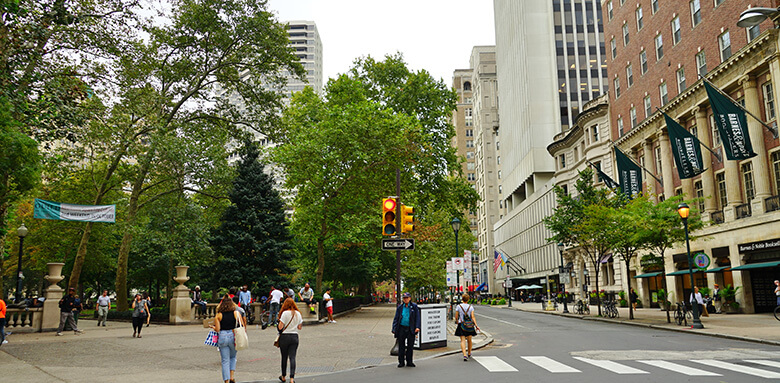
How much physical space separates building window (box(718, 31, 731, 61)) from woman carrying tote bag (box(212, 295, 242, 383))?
3352cm

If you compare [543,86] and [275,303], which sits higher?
[543,86]

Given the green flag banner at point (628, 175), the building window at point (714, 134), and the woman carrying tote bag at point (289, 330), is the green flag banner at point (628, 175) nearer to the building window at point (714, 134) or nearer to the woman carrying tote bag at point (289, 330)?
the building window at point (714, 134)

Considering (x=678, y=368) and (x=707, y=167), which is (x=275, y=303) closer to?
(x=678, y=368)

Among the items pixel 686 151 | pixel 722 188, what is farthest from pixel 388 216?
pixel 722 188

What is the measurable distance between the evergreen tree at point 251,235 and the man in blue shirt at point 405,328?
20381 millimetres

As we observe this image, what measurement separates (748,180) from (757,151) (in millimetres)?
2493

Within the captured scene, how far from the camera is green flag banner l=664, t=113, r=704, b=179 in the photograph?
32.6 meters

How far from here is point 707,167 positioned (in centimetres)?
3544

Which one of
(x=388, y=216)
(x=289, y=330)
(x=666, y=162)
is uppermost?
(x=666, y=162)

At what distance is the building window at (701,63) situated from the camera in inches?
1398

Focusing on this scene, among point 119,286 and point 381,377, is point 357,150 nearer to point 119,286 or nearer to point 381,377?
point 119,286

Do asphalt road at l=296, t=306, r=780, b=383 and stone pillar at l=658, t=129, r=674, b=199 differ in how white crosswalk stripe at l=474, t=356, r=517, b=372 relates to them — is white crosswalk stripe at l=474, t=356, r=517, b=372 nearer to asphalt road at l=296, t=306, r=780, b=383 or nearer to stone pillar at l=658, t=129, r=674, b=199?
asphalt road at l=296, t=306, r=780, b=383

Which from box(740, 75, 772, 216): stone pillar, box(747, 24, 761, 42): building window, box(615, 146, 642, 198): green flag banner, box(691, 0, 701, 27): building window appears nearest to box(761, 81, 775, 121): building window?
box(740, 75, 772, 216): stone pillar

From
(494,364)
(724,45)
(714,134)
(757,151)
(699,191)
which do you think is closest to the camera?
(494,364)
